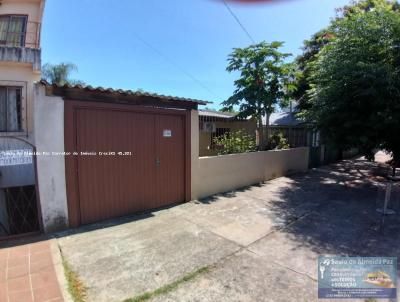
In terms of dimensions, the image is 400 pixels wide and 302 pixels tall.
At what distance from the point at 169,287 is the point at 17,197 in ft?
16.2

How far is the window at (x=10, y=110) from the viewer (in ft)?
21.0

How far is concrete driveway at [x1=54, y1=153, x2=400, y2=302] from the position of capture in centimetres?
298

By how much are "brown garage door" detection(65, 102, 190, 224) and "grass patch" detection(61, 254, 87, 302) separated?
164cm

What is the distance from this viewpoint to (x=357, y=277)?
3.19m

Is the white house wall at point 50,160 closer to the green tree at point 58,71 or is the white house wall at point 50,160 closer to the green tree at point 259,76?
the green tree at point 259,76

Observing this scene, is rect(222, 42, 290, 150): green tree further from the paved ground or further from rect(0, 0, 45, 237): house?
the paved ground

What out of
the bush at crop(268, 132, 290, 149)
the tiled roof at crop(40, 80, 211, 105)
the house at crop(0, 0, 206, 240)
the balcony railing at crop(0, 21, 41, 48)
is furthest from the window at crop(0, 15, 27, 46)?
the bush at crop(268, 132, 290, 149)

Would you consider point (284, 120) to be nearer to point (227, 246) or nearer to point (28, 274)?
point (227, 246)

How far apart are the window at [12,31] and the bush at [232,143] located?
761 centimetres

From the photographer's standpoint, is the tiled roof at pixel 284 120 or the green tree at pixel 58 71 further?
the green tree at pixel 58 71

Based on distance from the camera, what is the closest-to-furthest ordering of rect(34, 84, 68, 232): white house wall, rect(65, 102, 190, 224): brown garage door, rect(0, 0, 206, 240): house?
rect(34, 84, 68, 232): white house wall < rect(0, 0, 206, 240): house < rect(65, 102, 190, 224): brown garage door

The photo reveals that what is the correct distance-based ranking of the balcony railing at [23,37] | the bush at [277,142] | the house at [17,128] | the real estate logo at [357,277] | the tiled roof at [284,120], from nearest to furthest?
1. the real estate logo at [357,277]
2. the house at [17,128]
3. the balcony railing at [23,37]
4. the bush at [277,142]
5. the tiled roof at [284,120]

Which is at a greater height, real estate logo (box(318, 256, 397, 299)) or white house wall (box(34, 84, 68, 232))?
white house wall (box(34, 84, 68, 232))

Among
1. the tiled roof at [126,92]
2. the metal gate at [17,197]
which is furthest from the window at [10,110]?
the tiled roof at [126,92]
